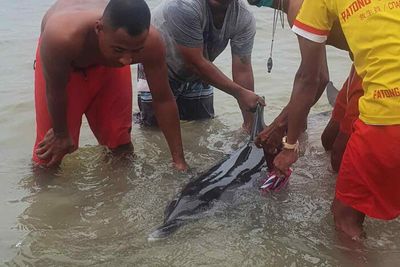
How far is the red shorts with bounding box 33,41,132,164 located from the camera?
12.7 feet

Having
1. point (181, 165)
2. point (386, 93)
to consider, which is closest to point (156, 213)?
point (181, 165)

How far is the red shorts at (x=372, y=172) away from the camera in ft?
8.66

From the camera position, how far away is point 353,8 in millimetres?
2646

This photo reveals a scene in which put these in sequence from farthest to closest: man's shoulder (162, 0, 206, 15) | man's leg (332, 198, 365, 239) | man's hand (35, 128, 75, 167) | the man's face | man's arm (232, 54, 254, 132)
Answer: man's arm (232, 54, 254, 132)
man's shoulder (162, 0, 206, 15)
man's hand (35, 128, 75, 167)
the man's face
man's leg (332, 198, 365, 239)

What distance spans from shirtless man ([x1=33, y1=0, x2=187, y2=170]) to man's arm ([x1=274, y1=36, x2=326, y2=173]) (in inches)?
34.3

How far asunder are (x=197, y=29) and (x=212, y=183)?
52.7 inches

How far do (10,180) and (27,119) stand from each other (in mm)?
1430

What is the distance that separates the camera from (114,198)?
3.82 m

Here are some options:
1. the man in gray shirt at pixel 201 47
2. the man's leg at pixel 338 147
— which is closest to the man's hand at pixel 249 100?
the man in gray shirt at pixel 201 47

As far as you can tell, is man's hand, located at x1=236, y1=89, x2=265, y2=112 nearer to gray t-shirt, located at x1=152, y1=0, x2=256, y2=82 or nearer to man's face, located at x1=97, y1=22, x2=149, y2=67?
gray t-shirt, located at x1=152, y1=0, x2=256, y2=82

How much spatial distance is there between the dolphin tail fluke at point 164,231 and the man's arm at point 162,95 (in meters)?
0.90

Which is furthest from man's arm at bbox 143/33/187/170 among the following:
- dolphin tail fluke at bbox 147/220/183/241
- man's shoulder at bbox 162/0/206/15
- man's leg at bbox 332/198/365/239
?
man's leg at bbox 332/198/365/239

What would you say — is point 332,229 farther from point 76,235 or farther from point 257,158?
point 76,235

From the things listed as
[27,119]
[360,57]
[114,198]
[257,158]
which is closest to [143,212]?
[114,198]
